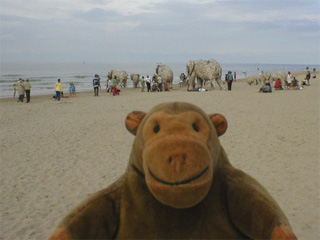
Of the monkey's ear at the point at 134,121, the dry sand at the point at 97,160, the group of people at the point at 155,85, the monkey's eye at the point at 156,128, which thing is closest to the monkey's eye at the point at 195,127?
the monkey's eye at the point at 156,128

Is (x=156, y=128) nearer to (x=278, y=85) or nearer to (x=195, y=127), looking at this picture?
(x=195, y=127)

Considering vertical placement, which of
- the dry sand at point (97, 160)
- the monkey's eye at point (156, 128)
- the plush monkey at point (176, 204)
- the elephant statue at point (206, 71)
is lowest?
the dry sand at point (97, 160)

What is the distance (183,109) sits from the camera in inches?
84.0

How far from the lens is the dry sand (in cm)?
448

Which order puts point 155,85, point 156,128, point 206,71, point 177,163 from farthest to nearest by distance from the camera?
point 155,85
point 206,71
point 156,128
point 177,163

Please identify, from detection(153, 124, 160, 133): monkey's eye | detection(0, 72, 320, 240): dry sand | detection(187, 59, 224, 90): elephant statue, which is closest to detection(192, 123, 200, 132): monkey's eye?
detection(153, 124, 160, 133): monkey's eye

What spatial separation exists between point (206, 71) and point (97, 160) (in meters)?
18.4

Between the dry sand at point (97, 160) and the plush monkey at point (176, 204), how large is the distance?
79.7 inches

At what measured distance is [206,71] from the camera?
955 inches

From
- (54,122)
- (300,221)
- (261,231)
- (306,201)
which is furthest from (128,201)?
(54,122)

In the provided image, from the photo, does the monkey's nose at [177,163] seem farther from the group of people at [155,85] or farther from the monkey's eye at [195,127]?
the group of people at [155,85]

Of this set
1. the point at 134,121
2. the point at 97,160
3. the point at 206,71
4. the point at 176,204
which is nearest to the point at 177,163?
the point at 176,204

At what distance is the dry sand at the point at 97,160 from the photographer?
4.48 meters

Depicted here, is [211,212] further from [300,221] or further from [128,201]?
[300,221]
